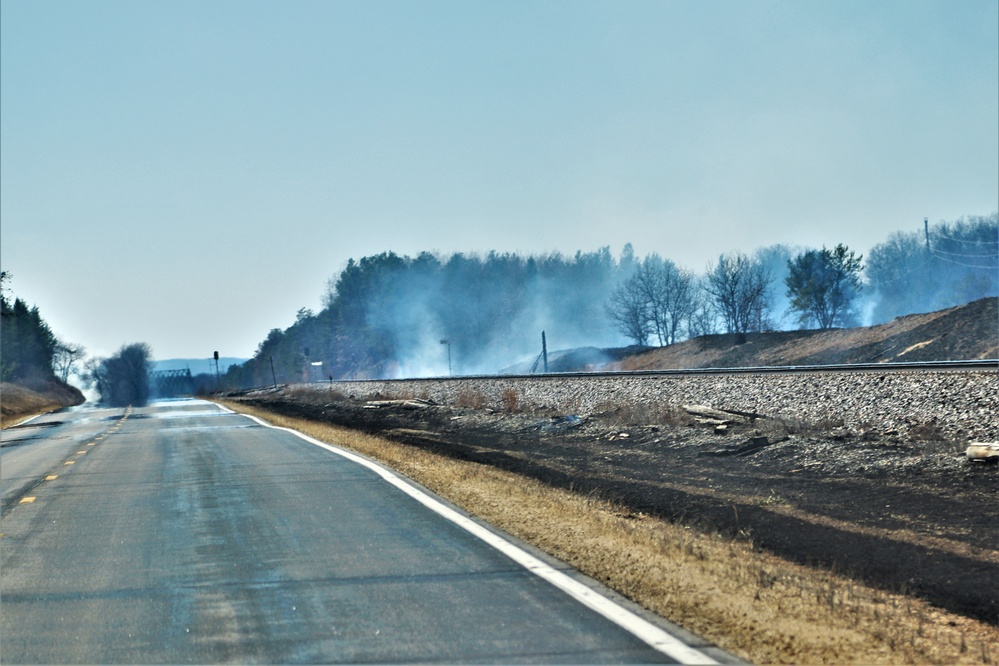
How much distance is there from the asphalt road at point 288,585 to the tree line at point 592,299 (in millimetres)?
78846

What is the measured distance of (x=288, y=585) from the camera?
7824 millimetres

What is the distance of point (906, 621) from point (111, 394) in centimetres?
18986

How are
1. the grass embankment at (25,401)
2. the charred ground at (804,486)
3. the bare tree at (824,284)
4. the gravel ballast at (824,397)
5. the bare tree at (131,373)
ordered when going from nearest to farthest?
the charred ground at (804,486) → the gravel ballast at (824,397) → the grass embankment at (25,401) → the bare tree at (824,284) → the bare tree at (131,373)

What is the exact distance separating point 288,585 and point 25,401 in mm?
92651

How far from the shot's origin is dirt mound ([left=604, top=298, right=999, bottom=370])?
142 feet

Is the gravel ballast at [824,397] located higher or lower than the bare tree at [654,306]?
lower

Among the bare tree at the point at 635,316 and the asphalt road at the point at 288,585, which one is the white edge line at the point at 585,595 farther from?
the bare tree at the point at 635,316

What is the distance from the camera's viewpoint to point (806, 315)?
87188 millimetres

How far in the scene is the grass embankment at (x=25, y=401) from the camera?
215 feet

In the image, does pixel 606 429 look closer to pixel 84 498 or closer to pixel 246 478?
pixel 246 478

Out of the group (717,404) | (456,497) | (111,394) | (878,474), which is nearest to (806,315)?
(717,404)

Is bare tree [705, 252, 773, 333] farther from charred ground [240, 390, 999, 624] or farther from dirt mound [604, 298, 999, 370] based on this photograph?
charred ground [240, 390, 999, 624]

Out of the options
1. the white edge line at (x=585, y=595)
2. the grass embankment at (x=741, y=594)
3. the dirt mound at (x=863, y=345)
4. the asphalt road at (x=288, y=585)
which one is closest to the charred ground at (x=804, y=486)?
the grass embankment at (x=741, y=594)

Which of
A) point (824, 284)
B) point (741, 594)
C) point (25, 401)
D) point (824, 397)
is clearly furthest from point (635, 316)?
point (741, 594)
